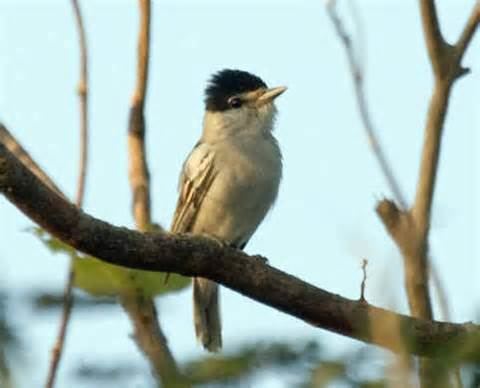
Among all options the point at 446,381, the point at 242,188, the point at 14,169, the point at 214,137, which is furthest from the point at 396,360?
the point at 214,137

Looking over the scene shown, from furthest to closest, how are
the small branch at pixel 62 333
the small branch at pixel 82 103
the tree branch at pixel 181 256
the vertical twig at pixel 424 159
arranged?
the small branch at pixel 82 103 < the vertical twig at pixel 424 159 < the tree branch at pixel 181 256 < the small branch at pixel 62 333

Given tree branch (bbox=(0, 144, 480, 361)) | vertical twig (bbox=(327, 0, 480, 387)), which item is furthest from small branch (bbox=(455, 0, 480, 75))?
tree branch (bbox=(0, 144, 480, 361))

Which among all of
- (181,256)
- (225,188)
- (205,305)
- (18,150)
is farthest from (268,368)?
(205,305)

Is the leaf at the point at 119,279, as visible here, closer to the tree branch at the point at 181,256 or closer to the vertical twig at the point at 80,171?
the vertical twig at the point at 80,171

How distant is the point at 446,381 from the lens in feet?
4.70

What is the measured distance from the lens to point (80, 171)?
4.13 metres

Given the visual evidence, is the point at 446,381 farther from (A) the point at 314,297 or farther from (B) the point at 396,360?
(A) the point at 314,297

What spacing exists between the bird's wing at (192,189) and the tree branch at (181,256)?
10.5 ft

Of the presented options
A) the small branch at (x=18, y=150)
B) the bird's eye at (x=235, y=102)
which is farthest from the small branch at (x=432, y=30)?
the bird's eye at (x=235, y=102)

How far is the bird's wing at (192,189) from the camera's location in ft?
25.1

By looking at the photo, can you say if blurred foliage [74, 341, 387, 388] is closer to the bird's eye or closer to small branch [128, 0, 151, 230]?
small branch [128, 0, 151, 230]

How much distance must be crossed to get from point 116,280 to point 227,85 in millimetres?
5641

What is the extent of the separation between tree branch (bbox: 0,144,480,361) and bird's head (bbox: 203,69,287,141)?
3.75 meters

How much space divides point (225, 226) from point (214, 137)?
773 millimetres
